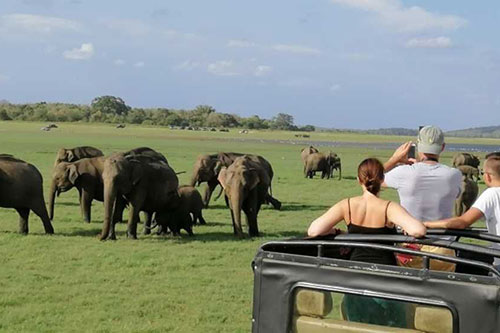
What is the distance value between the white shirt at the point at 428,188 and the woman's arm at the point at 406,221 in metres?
1.30

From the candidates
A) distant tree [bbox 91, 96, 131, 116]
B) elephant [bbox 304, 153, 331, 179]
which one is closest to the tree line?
distant tree [bbox 91, 96, 131, 116]

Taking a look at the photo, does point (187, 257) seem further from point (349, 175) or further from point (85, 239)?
point (349, 175)

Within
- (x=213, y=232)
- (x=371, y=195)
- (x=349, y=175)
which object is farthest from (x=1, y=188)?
(x=349, y=175)

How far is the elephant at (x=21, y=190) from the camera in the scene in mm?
15406

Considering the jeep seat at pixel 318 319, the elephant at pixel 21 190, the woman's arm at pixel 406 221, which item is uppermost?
the woman's arm at pixel 406 221

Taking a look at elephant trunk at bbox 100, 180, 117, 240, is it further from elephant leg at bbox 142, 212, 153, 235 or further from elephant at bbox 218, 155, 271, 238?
elephant at bbox 218, 155, 271, 238

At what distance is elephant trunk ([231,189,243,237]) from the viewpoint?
15789mm

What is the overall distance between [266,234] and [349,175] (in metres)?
24.5

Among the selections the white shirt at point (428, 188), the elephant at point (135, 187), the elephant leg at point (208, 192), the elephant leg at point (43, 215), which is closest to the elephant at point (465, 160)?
the elephant leg at point (208, 192)

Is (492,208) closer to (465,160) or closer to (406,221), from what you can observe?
(406,221)

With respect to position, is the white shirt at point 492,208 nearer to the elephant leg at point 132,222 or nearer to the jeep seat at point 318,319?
the jeep seat at point 318,319

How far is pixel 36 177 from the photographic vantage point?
15.8 m

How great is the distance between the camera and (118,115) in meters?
160

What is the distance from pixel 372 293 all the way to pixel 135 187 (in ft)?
38.4
